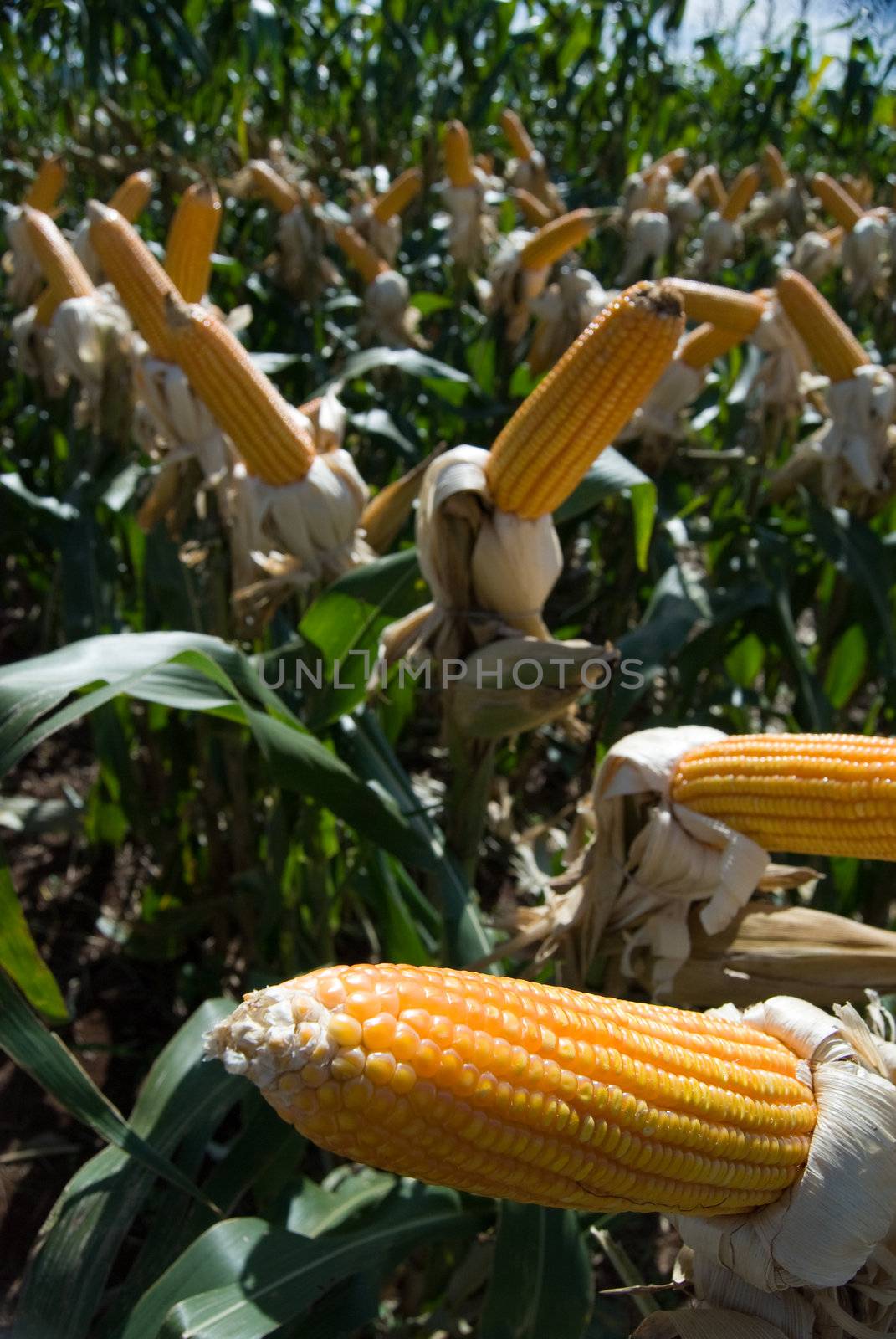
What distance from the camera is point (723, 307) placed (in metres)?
3.23

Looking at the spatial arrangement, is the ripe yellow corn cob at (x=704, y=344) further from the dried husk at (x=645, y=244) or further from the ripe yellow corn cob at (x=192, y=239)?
the dried husk at (x=645, y=244)

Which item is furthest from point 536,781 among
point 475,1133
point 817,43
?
point 817,43

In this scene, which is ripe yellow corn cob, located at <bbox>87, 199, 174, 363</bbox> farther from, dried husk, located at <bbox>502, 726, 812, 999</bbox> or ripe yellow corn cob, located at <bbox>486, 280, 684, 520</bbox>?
dried husk, located at <bbox>502, 726, 812, 999</bbox>

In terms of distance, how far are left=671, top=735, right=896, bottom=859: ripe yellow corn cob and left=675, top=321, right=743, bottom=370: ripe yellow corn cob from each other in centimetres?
228

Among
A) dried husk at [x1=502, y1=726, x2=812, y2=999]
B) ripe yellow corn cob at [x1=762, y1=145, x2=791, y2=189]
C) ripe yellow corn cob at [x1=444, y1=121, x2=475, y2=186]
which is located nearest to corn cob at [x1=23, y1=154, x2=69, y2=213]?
ripe yellow corn cob at [x1=444, y1=121, x2=475, y2=186]

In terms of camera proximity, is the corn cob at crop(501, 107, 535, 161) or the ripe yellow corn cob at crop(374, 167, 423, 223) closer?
the ripe yellow corn cob at crop(374, 167, 423, 223)

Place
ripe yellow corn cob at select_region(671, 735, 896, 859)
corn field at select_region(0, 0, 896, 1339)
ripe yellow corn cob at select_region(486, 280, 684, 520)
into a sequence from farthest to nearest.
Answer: ripe yellow corn cob at select_region(486, 280, 684, 520) < ripe yellow corn cob at select_region(671, 735, 896, 859) < corn field at select_region(0, 0, 896, 1339)

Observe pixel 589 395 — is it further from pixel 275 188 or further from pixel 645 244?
pixel 645 244

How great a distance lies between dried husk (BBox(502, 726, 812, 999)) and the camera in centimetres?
157

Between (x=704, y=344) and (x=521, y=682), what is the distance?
7.16ft

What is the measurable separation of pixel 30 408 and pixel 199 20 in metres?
3.56

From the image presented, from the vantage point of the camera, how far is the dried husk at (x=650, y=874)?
1.57m

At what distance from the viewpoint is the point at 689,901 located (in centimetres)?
162

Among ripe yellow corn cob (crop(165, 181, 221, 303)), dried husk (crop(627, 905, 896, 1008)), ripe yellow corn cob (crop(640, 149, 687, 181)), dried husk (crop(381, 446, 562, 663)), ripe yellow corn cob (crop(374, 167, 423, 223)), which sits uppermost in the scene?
ripe yellow corn cob (crop(640, 149, 687, 181))
